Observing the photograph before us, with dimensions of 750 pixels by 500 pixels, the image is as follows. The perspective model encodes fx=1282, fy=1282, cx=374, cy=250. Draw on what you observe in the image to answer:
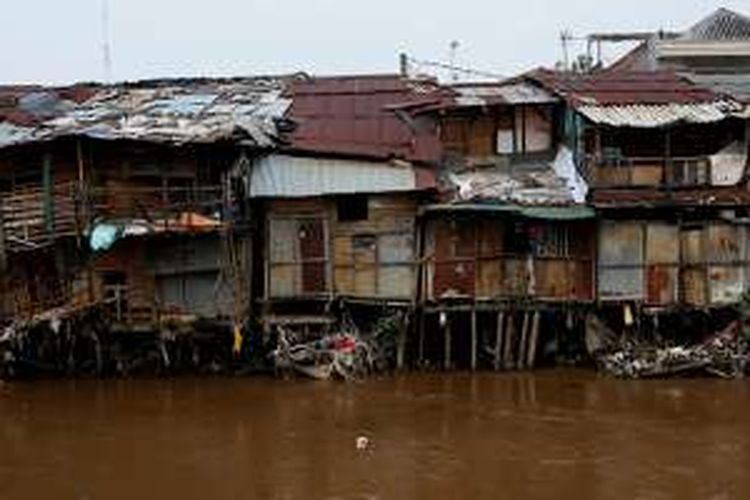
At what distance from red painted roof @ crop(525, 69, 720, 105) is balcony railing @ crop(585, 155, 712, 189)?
1440 mm

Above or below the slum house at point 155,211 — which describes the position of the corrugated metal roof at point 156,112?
above

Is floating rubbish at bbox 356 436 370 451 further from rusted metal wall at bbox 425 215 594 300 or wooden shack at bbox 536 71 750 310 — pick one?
wooden shack at bbox 536 71 750 310

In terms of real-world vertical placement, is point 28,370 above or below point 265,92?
below

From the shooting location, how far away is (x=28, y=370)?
27031mm

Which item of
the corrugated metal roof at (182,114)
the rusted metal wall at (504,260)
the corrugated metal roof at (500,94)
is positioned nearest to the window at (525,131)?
the corrugated metal roof at (500,94)

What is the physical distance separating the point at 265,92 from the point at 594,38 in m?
16.4

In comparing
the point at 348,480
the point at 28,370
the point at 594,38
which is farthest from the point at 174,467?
the point at 594,38

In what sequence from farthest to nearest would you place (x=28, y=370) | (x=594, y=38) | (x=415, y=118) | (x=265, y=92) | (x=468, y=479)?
(x=594, y=38)
(x=265, y=92)
(x=415, y=118)
(x=28, y=370)
(x=468, y=479)

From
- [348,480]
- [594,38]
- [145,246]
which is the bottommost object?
[348,480]

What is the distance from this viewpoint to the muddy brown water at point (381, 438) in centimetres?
1862

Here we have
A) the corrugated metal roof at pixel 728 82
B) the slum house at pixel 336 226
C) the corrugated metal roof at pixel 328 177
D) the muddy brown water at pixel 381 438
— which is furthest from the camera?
the corrugated metal roof at pixel 728 82

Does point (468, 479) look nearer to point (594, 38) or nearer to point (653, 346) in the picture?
point (653, 346)

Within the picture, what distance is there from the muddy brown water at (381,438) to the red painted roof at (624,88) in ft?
20.3

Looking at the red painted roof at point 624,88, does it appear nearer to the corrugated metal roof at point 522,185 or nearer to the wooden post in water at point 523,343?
the corrugated metal roof at point 522,185
